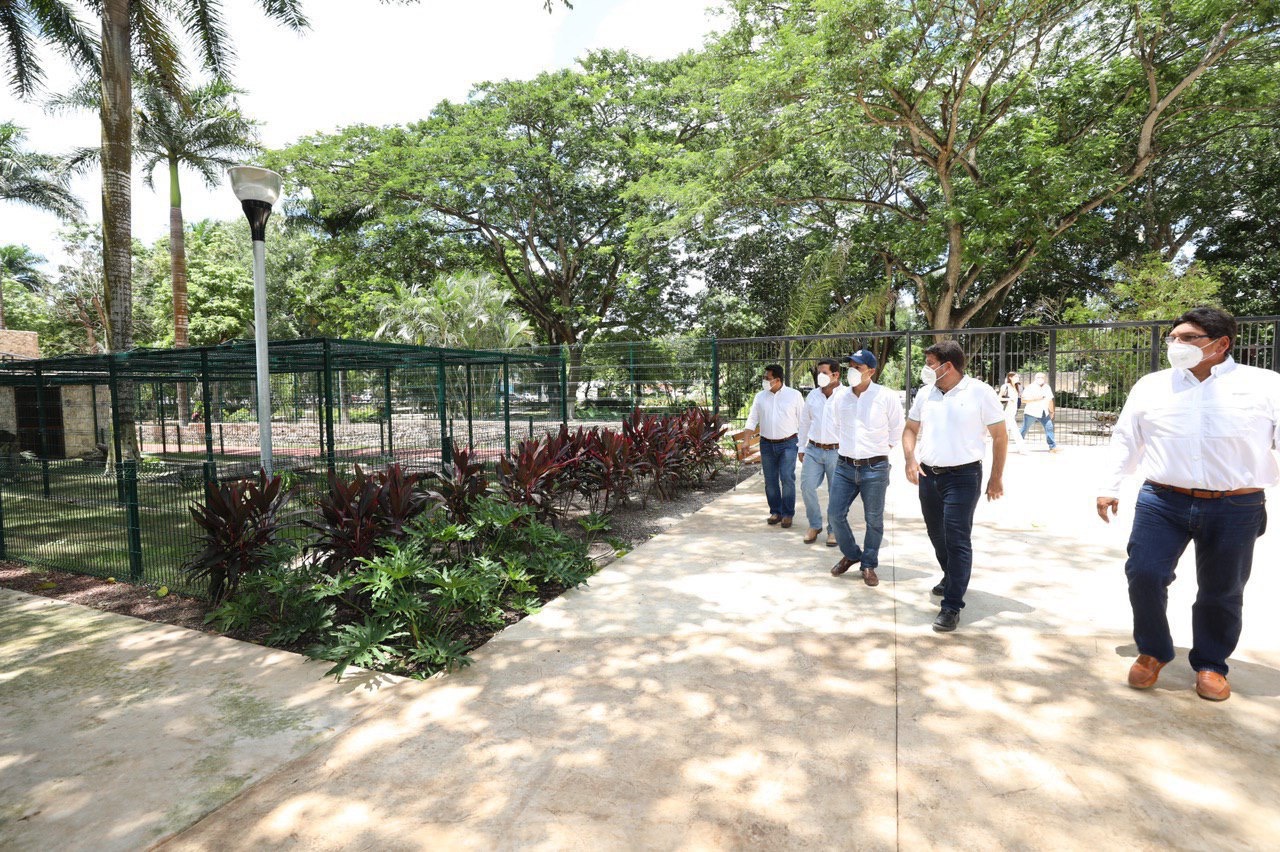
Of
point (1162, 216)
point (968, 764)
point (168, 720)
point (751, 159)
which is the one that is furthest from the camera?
point (1162, 216)

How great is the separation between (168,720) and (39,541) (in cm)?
545

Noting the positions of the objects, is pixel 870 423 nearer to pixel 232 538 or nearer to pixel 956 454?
pixel 956 454

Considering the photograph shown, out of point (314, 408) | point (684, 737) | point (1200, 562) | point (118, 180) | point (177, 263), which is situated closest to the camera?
point (684, 737)

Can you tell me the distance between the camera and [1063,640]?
3.75m

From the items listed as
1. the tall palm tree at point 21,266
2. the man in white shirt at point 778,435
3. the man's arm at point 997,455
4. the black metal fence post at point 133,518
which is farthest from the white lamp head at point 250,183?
the tall palm tree at point 21,266

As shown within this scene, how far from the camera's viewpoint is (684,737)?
2.83 metres

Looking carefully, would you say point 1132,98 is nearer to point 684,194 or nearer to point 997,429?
point 684,194

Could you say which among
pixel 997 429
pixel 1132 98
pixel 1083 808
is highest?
pixel 1132 98

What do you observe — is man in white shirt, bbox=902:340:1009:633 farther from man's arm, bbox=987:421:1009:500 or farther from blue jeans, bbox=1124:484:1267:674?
blue jeans, bbox=1124:484:1267:674

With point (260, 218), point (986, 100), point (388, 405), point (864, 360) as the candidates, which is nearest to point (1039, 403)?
point (986, 100)

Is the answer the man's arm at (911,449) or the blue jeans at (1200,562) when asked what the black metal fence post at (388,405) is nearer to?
the man's arm at (911,449)

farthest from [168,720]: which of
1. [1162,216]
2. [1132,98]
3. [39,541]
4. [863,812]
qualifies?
[1162,216]

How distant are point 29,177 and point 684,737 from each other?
35.2 m

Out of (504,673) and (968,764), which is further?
Answer: (504,673)
